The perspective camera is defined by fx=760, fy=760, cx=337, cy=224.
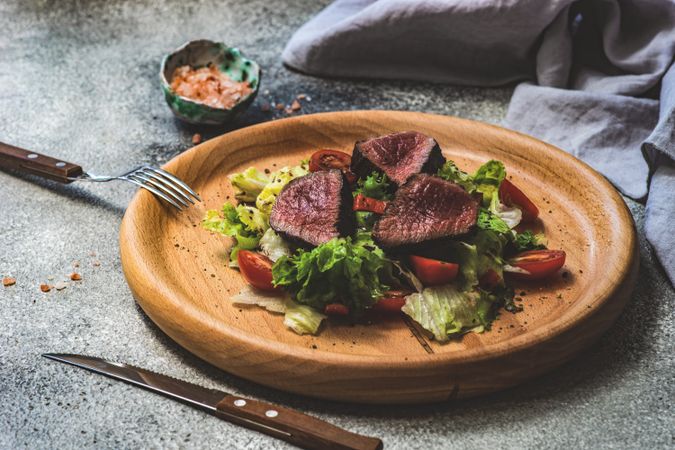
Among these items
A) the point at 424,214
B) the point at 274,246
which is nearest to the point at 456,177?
the point at 424,214

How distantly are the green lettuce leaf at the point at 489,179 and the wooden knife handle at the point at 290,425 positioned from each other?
144cm

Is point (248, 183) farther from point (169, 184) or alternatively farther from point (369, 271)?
point (369, 271)

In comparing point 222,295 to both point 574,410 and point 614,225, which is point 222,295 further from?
point 614,225

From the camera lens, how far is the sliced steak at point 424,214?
2922 millimetres

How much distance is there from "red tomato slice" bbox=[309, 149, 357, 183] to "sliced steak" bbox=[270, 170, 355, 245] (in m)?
0.30

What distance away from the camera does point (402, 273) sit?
292cm

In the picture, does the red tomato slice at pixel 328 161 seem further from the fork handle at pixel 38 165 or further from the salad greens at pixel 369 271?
the fork handle at pixel 38 165

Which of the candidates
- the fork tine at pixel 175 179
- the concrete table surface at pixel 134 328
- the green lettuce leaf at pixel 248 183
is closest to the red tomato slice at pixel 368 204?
the green lettuce leaf at pixel 248 183

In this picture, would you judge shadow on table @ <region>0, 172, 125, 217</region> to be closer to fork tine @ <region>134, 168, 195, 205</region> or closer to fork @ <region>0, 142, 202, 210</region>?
fork @ <region>0, 142, 202, 210</region>

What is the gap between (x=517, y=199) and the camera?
137 inches

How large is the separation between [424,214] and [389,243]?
19cm

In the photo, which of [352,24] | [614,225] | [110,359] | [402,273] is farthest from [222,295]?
[352,24]

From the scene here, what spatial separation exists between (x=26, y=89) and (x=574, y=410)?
388cm

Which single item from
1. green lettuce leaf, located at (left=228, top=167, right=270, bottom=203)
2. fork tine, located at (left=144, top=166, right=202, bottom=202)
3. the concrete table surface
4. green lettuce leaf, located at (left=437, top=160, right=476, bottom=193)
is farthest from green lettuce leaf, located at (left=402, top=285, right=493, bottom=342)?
Answer: fork tine, located at (left=144, top=166, right=202, bottom=202)
